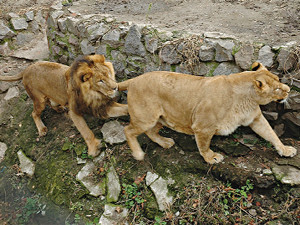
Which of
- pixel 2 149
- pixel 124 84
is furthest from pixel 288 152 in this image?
pixel 2 149

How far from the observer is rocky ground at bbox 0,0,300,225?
11.6ft

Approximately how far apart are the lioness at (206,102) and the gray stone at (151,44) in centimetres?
75

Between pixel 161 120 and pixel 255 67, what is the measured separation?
1330 mm

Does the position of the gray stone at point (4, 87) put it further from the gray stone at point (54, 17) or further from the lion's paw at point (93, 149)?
the lion's paw at point (93, 149)

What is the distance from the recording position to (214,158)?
3.84 meters

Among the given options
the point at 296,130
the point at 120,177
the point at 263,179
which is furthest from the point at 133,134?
the point at 296,130

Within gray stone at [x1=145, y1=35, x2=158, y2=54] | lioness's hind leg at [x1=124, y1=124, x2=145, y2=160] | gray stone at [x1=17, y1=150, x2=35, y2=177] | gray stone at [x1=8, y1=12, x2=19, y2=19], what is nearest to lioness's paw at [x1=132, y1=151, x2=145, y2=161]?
lioness's hind leg at [x1=124, y1=124, x2=145, y2=160]

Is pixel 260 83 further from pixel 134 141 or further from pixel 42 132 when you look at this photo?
pixel 42 132

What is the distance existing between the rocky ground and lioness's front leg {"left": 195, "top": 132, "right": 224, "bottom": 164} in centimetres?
10

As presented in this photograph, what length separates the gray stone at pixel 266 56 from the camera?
3680 mm

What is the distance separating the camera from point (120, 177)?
4.24 m

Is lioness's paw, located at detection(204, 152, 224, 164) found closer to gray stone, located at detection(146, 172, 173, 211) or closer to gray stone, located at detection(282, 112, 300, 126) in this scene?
gray stone, located at detection(146, 172, 173, 211)

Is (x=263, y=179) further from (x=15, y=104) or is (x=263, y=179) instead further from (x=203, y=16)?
(x=15, y=104)

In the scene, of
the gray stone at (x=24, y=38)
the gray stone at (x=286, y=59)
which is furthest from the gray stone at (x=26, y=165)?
the gray stone at (x=286, y=59)
